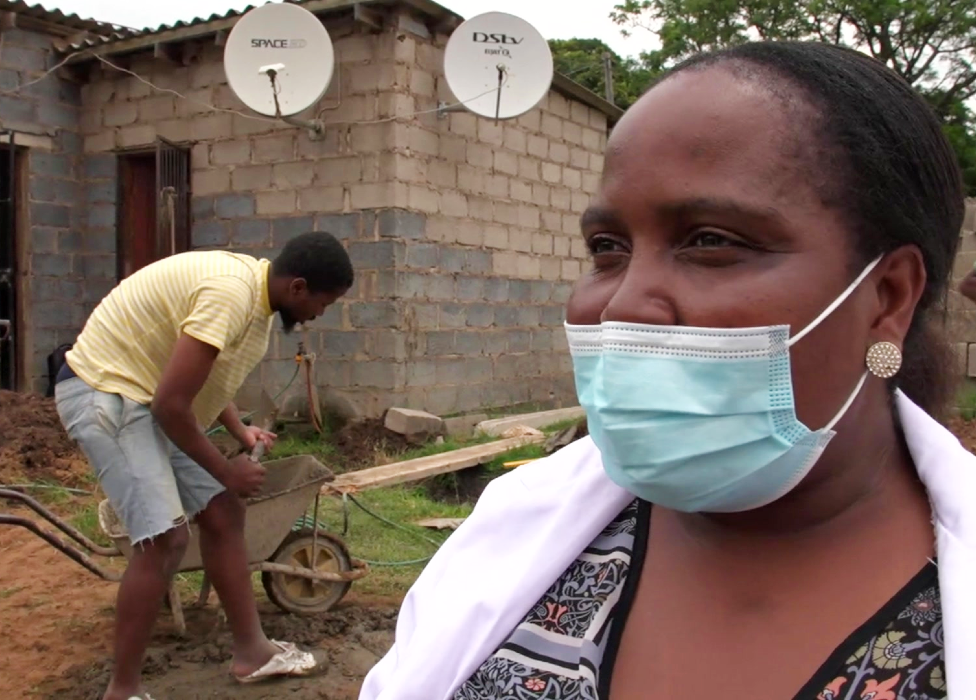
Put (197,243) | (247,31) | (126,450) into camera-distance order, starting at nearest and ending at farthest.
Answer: (126,450) → (247,31) → (197,243)

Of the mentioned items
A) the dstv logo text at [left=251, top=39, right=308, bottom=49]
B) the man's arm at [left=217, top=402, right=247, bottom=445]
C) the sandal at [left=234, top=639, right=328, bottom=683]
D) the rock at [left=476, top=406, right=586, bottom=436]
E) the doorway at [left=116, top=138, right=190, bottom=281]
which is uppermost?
the dstv logo text at [left=251, top=39, right=308, bottom=49]

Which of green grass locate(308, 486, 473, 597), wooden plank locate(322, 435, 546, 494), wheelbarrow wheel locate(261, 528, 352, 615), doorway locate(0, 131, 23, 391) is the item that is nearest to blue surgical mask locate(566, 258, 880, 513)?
wheelbarrow wheel locate(261, 528, 352, 615)

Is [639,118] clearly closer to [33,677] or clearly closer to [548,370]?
[33,677]

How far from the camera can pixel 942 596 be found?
1.09 meters

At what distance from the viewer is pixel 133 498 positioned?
3371 millimetres

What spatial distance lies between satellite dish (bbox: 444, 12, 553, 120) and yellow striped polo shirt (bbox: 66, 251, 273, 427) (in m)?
4.81

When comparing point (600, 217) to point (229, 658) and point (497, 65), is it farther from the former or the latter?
point (497, 65)

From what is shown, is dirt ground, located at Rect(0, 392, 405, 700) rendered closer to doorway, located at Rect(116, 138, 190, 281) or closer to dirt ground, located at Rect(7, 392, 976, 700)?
dirt ground, located at Rect(7, 392, 976, 700)

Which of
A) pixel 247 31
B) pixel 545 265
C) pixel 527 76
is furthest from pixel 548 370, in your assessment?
pixel 247 31

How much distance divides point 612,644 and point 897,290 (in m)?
0.59

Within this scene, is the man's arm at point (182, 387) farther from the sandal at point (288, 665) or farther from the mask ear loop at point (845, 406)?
the mask ear loop at point (845, 406)

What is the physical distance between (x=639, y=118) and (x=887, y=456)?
0.55 meters

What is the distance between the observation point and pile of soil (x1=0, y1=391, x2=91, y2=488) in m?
6.95

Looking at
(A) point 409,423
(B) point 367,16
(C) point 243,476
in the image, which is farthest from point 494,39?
(C) point 243,476
